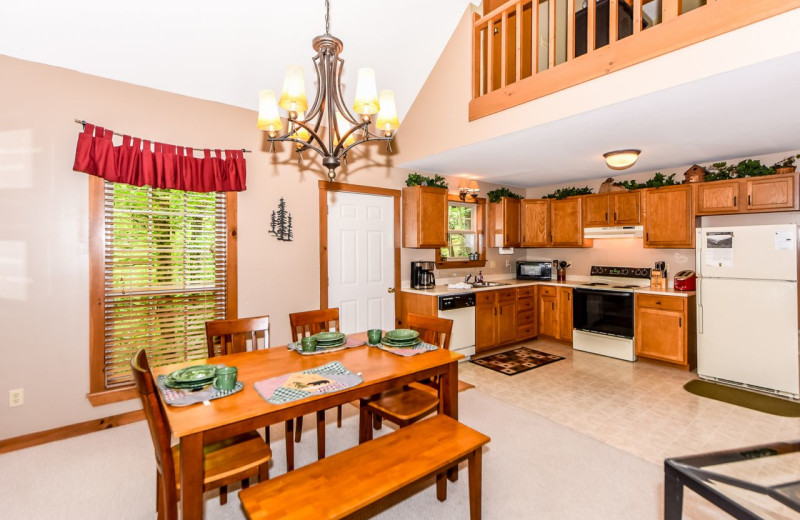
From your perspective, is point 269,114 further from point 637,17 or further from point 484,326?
point 484,326

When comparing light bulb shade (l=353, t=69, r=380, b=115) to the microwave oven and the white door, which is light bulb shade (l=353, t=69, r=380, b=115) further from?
the microwave oven

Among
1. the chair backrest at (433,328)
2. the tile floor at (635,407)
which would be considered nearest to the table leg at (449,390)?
the chair backrest at (433,328)

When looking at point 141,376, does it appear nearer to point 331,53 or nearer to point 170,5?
point 331,53

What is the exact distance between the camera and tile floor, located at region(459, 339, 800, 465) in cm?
281

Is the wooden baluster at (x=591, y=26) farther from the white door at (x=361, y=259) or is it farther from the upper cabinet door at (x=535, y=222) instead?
the upper cabinet door at (x=535, y=222)

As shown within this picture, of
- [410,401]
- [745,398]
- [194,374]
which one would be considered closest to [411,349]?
[410,401]

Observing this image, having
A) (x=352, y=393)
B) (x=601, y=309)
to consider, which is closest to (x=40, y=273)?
(x=352, y=393)

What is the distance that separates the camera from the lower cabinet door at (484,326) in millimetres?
4883

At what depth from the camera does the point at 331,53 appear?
2.14m

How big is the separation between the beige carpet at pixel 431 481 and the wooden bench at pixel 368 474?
1.46 ft

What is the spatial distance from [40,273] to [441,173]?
4.31 metres

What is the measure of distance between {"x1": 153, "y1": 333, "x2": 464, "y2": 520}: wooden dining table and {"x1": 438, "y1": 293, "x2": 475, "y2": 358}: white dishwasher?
1.90 m

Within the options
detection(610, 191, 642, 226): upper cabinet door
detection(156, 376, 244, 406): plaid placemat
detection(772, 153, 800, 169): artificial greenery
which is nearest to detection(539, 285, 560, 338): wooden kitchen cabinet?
detection(610, 191, 642, 226): upper cabinet door

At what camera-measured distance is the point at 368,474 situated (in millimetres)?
1619
